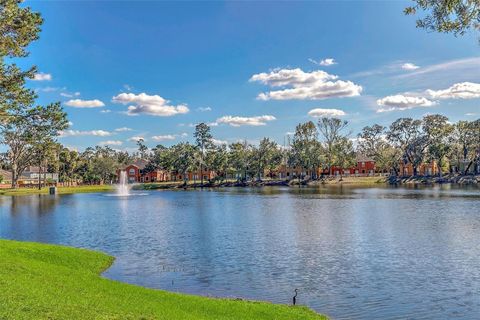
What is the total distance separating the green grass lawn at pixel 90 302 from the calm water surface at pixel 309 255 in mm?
2768

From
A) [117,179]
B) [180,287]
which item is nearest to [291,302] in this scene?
[180,287]

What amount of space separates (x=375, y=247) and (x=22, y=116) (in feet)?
81.1

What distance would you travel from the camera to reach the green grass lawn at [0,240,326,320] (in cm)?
1284

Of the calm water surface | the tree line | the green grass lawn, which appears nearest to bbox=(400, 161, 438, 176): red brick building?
the tree line

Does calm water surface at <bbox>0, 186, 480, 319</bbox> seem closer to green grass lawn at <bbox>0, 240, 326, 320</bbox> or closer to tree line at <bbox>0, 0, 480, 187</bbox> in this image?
green grass lawn at <bbox>0, 240, 326, 320</bbox>

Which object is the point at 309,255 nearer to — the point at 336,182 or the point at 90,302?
the point at 90,302

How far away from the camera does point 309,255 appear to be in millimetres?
27594

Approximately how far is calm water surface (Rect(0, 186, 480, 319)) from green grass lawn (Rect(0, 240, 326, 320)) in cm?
277

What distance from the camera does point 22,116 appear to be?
89.3 feet

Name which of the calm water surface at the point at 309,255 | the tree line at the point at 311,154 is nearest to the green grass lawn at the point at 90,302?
the calm water surface at the point at 309,255

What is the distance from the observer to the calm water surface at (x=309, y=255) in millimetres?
19000

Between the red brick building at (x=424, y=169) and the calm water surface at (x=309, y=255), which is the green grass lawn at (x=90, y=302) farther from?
the red brick building at (x=424, y=169)

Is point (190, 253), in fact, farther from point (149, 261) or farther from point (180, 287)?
point (180, 287)

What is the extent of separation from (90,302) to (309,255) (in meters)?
16.3
